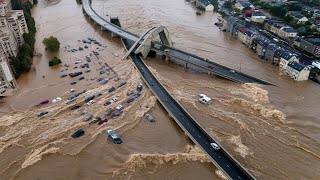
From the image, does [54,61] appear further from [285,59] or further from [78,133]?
[285,59]

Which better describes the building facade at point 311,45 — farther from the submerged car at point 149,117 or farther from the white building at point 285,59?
the submerged car at point 149,117

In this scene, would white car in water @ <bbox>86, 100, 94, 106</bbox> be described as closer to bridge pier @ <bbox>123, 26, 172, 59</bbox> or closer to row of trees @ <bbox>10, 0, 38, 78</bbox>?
row of trees @ <bbox>10, 0, 38, 78</bbox>

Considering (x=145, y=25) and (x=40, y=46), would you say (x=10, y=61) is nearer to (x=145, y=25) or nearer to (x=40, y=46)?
(x=40, y=46)

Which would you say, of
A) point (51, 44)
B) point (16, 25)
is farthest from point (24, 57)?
point (16, 25)

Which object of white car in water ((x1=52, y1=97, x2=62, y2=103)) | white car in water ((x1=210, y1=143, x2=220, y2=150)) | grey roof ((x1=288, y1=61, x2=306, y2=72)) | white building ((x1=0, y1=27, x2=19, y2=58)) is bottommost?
white car in water ((x1=52, y1=97, x2=62, y2=103))

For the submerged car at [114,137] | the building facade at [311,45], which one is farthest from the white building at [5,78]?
the building facade at [311,45]

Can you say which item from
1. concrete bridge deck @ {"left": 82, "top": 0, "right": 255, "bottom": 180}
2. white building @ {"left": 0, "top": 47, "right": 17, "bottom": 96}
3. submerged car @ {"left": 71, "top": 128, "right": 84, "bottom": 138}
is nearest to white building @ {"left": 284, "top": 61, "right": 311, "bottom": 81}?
concrete bridge deck @ {"left": 82, "top": 0, "right": 255, "bottom": 180}
